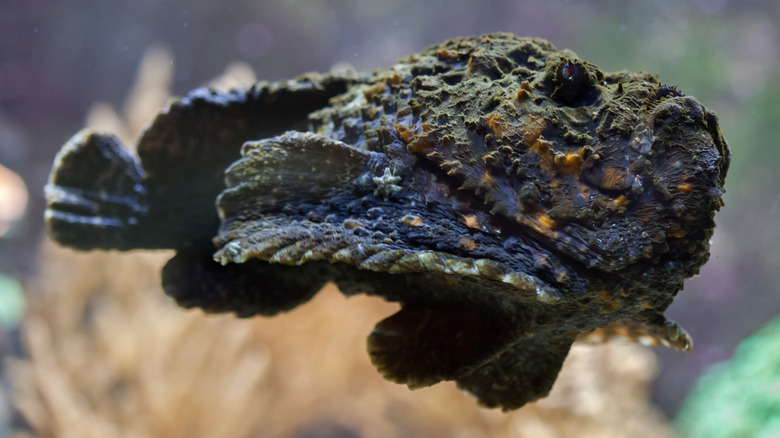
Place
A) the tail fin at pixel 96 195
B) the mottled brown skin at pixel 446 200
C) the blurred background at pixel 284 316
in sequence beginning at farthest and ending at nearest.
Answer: the blurred background at pixel 284 316, the tail fin at pixel 96 195, the mottled brown skin at pixel 446 200

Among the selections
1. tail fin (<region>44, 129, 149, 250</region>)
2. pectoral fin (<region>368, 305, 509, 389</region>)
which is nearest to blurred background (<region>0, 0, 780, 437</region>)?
tail fin (<region>44, 129, 149, 250</region>)

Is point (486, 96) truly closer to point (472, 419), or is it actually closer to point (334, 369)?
point (472, 419)

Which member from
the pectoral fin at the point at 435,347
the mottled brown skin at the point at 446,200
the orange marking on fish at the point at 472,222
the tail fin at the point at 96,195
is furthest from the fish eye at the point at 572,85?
the tail fin at the point at 96,195

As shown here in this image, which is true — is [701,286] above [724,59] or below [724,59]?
below

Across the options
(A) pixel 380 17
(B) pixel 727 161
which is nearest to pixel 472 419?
(B) pixel 727 161

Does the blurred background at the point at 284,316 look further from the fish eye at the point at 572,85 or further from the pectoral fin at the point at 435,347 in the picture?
the fish eye at the point at 572,85

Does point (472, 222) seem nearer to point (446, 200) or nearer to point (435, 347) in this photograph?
point (446, 200)

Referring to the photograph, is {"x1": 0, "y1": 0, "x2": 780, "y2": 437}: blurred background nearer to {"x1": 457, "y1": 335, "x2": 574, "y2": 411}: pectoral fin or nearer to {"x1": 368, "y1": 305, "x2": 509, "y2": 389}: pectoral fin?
{"x1": 457, "y1": 335, "x2": 574, "y2": 411}: pectoral fin
